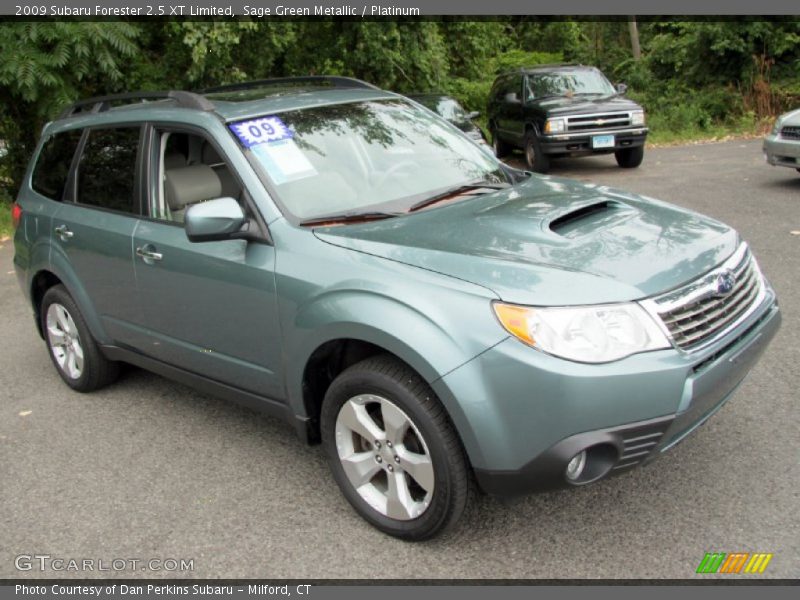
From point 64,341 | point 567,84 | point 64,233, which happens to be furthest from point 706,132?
point 64,233

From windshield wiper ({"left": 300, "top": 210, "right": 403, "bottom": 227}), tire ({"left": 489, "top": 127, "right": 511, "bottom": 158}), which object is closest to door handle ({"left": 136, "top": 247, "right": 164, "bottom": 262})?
windshield wiper ({"left": 300, "top": 210, "right": 403, "bottom": 227})

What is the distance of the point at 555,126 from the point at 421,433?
10654mm

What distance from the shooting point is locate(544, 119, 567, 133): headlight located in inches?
508

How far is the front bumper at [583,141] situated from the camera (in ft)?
42.2

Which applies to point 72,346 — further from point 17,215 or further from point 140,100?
point 140,100

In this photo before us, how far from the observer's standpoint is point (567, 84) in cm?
1385

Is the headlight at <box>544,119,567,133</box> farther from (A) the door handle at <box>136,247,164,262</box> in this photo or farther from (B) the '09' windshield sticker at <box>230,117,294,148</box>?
(A) the door handle at <box>136,247,164,262</box>

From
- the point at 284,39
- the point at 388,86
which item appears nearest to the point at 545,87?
the point at 388,86

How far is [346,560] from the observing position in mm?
3242

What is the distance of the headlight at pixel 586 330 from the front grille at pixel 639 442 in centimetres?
27

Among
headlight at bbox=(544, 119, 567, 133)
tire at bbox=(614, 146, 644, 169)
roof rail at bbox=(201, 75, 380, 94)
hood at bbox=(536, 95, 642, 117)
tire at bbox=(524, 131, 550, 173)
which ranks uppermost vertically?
roof rail at bbox=(201, 75, 380, 94)

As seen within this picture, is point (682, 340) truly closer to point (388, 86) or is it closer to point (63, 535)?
point (63, 535)

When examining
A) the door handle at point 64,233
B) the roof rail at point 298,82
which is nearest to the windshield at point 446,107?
the roof rail at point 298,82

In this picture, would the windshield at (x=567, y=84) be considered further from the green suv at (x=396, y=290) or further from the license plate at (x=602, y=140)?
the green suv at (x=396, y=290)
